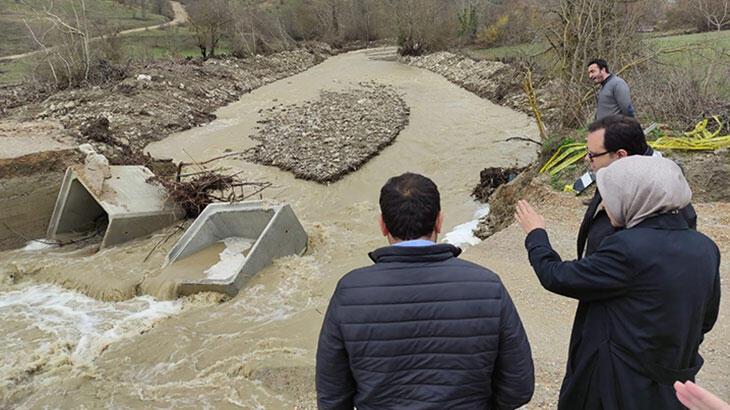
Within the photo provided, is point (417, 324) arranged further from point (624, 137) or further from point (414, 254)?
point (624, 137)

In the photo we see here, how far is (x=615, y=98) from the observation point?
5.55 m

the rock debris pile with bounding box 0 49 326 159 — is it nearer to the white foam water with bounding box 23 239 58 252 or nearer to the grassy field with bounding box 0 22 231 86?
the grassy field with bounding box 0 22 231 86

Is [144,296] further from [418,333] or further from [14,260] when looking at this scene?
[418,333]

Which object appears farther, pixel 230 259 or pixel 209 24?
pixel 209 24

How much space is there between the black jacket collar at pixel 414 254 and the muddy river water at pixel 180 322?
277 cm

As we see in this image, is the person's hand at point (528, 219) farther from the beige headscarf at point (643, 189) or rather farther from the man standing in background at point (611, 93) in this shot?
the man standing in background at point (611, 93)

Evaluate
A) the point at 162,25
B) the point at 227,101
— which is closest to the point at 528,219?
the point at 227,101

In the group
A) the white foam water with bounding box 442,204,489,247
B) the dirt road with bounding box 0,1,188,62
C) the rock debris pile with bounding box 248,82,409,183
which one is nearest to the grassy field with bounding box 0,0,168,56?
the dirt road with bounding box 0,1,188,62

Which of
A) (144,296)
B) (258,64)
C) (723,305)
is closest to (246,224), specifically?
(144,296)

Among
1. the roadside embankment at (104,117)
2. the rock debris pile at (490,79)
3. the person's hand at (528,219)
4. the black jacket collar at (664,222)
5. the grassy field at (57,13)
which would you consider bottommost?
the rock debris pile at (490,79)

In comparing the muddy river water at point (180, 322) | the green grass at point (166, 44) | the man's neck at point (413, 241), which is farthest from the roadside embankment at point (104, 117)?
the man's neck at point (413, 241)

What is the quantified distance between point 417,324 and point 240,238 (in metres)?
6.23

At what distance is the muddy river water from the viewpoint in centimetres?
462

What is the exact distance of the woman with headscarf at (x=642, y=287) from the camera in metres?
1.87
